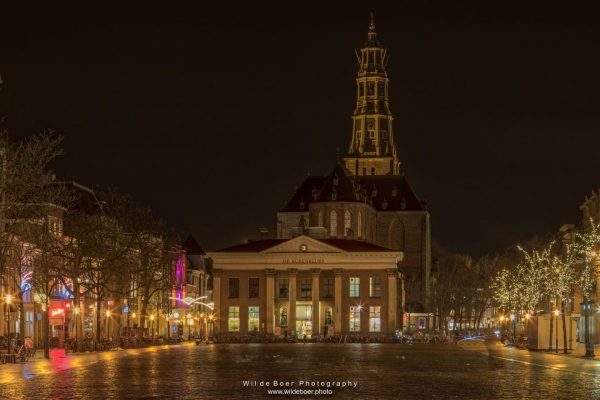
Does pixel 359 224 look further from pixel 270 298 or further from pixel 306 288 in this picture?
pixel 270 298

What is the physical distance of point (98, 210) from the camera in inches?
4759

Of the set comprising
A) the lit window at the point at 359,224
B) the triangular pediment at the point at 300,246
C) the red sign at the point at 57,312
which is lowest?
the red sign at the point at 57,312

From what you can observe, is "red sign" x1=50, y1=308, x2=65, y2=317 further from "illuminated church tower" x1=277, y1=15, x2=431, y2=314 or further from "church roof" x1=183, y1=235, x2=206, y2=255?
"church roof" x1=183, y1=235, x2=206, y2=255

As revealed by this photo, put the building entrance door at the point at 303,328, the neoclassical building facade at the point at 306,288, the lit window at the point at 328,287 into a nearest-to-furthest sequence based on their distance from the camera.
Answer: the neoclassical building facade at the point at 306,288 → the building entrance door at the point at 303,328 → the lit window at the point at 328,287

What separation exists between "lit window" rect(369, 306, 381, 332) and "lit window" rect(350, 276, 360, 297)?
2677mm

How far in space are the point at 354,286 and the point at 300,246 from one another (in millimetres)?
8501

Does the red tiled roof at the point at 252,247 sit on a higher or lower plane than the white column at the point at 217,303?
higher

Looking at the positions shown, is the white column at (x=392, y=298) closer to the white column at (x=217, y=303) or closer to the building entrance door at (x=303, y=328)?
the building entrance door at (x=303, y=328)

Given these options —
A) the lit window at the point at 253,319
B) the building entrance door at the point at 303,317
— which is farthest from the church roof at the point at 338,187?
the lit window at the point at 253,319

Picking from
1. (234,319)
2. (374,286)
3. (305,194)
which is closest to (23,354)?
(234,319)

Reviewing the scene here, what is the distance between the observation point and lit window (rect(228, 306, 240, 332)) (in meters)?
148

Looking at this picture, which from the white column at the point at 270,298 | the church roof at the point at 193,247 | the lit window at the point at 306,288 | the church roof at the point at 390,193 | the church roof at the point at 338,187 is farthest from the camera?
the church roof at the point at 193,247

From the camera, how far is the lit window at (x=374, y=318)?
144875 millimetres

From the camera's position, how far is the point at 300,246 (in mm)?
150250
